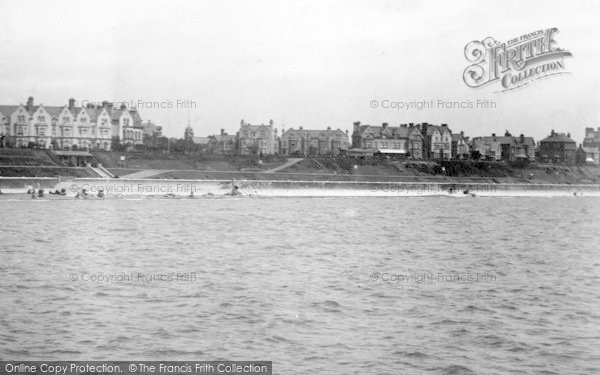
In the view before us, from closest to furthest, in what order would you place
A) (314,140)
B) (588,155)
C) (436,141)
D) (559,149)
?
(436,141)
(314,140)
(559,149)
(588,155)

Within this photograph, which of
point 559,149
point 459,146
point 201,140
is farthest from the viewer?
point 559,149

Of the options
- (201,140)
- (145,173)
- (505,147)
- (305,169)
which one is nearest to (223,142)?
(201,140)

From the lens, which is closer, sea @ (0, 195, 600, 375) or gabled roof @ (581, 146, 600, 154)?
sea @ (0, 195, 600, 375)

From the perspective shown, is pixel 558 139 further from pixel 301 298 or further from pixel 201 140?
pixel 301 298

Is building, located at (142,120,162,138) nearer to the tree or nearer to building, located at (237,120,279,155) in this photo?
building, located at (237,120,279,155)

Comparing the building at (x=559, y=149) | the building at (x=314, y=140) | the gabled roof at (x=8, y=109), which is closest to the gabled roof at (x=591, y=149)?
the building at (x=559, y=149)

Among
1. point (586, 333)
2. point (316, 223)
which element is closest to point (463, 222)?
point (316, 223)

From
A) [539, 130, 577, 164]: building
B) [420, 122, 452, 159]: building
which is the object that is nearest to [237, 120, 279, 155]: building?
[420, 122, 452, 159]: building

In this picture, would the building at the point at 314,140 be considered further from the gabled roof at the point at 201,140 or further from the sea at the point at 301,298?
the sea at the point at 301,298
